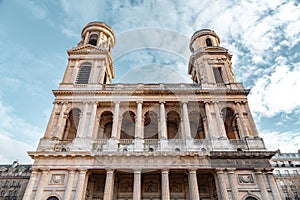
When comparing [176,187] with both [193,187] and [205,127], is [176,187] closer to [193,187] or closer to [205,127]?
[193,187]

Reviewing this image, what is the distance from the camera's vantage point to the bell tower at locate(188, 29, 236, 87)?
23008mm

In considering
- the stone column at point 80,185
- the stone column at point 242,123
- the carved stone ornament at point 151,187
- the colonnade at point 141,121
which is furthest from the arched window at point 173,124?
the stone column at point 80,185

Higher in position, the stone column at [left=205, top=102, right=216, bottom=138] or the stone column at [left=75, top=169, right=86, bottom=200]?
the stone column at [left=205, top=102, right=216, bottom=138]

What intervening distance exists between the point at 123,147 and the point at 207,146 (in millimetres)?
7353

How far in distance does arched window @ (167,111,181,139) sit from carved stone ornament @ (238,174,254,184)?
7203 millimetres

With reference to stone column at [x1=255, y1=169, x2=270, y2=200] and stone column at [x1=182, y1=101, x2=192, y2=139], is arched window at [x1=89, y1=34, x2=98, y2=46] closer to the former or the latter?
stone column at [x1=182, y1=101, x2=192, y2=139]

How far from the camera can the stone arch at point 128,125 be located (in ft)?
70.2

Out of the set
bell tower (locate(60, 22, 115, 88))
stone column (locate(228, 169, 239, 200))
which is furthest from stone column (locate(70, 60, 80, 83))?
stone column (locate(228, 169, 239, 200))

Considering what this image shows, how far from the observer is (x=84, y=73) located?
76.5ft

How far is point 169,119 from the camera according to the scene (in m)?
22.9

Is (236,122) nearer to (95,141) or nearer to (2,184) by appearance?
(95,141)

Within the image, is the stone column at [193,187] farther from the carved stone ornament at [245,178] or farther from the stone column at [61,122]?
the stone column at [61,122]

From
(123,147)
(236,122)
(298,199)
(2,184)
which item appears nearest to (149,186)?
(123,147)

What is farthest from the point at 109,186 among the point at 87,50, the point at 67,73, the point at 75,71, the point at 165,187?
the point at 87,50
